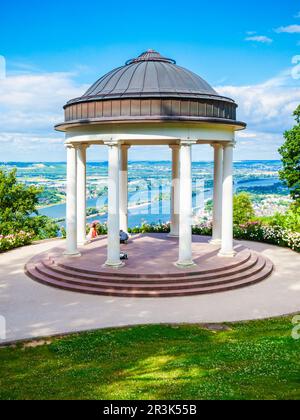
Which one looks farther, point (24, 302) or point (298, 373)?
point (24, 302)

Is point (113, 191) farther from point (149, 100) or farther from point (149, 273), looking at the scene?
point (149, 100)

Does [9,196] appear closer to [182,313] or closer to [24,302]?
[24,302]

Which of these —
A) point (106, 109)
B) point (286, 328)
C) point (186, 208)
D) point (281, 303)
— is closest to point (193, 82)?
point (106, 109)

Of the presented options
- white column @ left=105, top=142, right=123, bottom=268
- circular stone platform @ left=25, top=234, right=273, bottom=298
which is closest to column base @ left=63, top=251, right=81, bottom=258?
circular stone platform @ left=25, top=234, right=273, bottom=298

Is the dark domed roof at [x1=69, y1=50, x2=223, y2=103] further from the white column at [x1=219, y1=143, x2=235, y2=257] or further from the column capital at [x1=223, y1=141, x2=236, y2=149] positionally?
the white column at [x1=219, y1=143, x2=235, y2=257]

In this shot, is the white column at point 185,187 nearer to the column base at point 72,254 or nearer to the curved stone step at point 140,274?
the curved stone step at point 140,274

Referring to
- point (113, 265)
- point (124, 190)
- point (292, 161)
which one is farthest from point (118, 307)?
point (292, 161)

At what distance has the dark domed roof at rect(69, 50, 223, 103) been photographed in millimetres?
16784

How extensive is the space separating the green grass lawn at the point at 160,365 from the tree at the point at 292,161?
73.5ft

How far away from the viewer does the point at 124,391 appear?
750 centimetres

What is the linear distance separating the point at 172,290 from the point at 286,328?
16.5 feet

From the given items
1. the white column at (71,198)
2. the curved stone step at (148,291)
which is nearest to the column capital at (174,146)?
the white column at (71,198)

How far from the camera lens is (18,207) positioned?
1324 inches

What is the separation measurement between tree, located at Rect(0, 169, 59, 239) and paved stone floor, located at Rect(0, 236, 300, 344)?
1525cm
